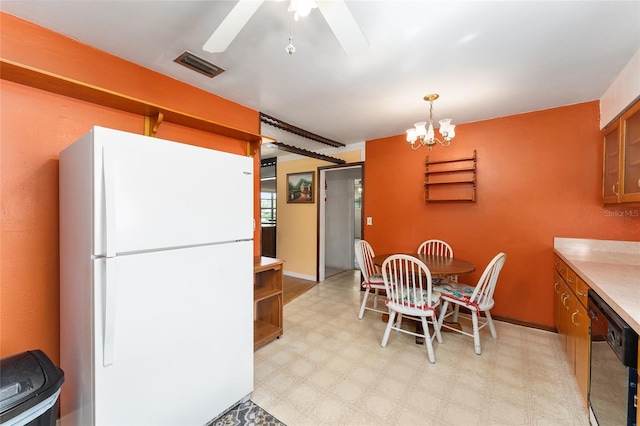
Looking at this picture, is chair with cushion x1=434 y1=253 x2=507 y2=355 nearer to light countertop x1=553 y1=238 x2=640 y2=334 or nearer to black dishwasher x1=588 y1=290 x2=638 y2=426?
light countertop x1=553 y1=238 x2=640 y2=334

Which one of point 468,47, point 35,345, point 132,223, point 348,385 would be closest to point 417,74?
point 468,47

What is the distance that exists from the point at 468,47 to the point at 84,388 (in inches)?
110

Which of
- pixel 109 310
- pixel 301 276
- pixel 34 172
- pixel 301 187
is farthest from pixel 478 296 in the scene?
pixel 34 172

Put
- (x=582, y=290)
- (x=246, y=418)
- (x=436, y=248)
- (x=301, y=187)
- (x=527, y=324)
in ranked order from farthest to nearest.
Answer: (x=301, y=187) → (x=436, y=248) → (x=527, y=324) → (x=582, y=290) → (x=246, y=418)

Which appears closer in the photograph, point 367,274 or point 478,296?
point 478,296

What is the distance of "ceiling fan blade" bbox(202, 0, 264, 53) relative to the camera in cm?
102

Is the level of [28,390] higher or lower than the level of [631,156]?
lower

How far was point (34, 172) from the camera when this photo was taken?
1495mm

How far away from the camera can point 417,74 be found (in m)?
2.01

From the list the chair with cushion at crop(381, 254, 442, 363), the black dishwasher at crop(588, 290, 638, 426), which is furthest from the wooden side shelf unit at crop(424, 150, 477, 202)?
the black dishwasher at crop(588, 290, 638, 426)

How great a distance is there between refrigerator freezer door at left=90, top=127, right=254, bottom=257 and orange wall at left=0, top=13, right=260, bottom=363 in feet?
2.48

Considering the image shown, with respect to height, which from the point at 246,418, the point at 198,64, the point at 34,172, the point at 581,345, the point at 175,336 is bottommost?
the point at 246,418

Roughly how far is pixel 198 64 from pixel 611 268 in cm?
339

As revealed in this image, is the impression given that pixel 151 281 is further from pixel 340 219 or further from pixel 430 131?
pixel 340 219
